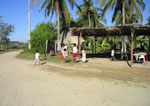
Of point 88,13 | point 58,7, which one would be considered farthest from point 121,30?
point 88,13

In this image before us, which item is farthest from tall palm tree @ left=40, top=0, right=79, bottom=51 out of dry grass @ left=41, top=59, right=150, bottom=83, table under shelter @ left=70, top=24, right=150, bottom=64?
dry grass @ left=41, top=59, right=150, bottom=83

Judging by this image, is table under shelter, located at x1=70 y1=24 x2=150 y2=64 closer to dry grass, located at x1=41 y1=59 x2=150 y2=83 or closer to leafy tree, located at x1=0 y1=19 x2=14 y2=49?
dry grass, located at x1=41 y1=59 x2=150 y2=83

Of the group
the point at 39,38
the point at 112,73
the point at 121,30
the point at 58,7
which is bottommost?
the point at 112,73

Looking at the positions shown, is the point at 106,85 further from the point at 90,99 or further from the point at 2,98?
the point at 2,98

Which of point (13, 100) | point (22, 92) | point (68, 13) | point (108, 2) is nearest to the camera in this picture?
point (13, 100)

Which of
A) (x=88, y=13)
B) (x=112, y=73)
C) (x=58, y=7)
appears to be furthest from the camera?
(x=88, y=13)

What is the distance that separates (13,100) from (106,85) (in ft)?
10.1

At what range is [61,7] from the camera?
18.7 m

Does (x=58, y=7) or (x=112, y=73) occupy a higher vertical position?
(x=58, y=7)

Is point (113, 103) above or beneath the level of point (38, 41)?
beneath

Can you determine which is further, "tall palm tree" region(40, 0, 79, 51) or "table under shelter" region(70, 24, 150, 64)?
"tall palm tree" region(40, 0, 79, 51)

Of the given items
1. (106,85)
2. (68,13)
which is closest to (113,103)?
(106,85)

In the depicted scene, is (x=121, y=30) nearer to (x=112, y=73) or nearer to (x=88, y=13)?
(x=112, y=73)

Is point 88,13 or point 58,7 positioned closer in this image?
point 58,7
